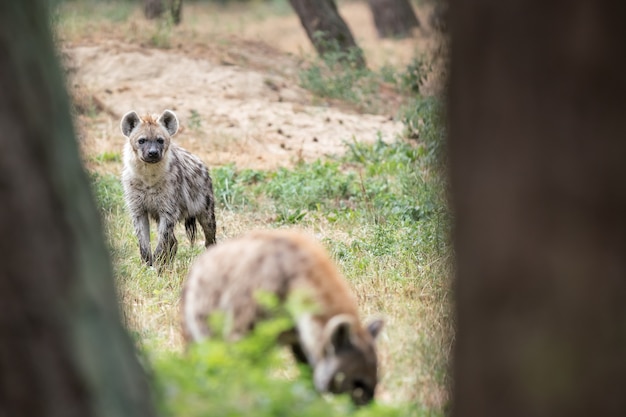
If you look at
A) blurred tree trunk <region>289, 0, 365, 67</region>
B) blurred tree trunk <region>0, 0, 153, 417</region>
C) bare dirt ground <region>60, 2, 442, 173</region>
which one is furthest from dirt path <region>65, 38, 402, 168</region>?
blurred tree trunk <region>0, 0, 153, 417</region>

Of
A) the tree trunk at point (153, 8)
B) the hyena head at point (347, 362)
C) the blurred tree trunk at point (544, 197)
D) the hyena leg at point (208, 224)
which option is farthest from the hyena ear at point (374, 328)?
the tree trunk at point (153, 8)

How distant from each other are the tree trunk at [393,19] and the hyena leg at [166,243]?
539 inches

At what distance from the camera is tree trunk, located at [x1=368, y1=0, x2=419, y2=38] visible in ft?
70.1

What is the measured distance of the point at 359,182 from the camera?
1020 cm

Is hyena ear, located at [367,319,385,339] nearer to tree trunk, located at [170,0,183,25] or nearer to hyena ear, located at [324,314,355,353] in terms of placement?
hyena ear, located at [324,314,355,353]

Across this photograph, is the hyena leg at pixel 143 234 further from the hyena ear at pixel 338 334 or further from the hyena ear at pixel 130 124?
the hyena ear at pixel 338 334

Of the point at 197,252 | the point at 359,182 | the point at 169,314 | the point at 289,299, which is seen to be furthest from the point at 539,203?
the point at 359,182

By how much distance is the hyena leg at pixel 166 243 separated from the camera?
795 centimetres

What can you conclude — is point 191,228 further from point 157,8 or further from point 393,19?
point 393,19

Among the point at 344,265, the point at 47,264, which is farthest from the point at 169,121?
the point at 47,264

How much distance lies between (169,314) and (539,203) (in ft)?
13.1

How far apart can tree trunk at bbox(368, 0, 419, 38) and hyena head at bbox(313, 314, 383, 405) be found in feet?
58.2

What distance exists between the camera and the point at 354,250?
7.65 metres

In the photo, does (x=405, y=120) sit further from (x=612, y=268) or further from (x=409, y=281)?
(x=612, y=268)
